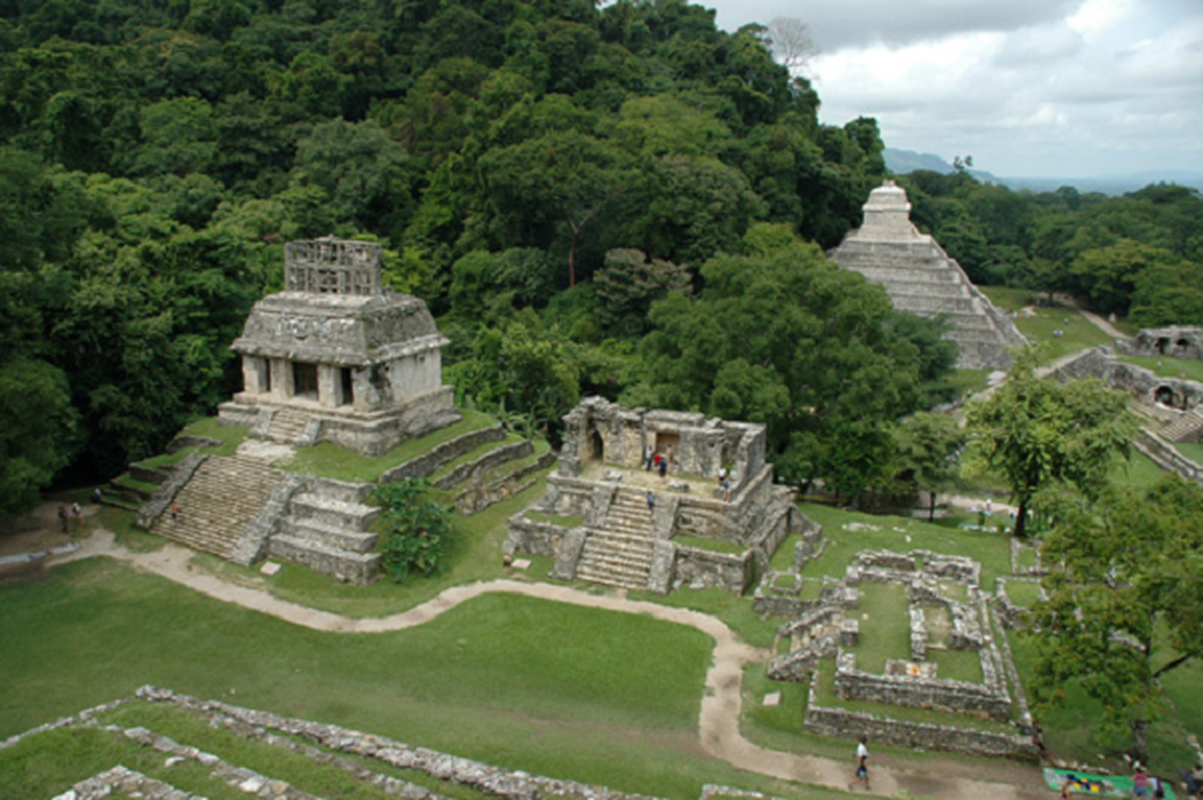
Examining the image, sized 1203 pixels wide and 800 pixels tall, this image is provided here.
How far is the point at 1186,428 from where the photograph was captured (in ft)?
121

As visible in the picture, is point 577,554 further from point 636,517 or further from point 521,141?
point 521,141

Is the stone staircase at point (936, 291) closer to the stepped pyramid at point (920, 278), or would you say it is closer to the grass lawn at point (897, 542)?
the stepped pyramid at point (920, 278)

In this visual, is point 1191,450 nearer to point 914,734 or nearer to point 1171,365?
point 1171,365

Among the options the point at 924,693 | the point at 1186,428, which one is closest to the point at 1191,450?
the point at 1186,428

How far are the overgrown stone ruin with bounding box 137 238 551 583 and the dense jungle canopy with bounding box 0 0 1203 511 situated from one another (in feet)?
9.27

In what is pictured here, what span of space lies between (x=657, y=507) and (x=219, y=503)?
33.7ft

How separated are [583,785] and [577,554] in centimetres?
790

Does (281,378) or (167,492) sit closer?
(167,492)

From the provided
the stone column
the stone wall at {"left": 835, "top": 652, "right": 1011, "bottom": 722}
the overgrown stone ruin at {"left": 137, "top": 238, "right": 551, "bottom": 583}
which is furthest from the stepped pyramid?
the stone wall at {"left": 835, "top": 652, "right": 1011, "bottom": 722}

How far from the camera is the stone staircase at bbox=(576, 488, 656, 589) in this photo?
19.0 metres

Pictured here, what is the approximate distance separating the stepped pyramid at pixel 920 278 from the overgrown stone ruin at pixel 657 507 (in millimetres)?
26599

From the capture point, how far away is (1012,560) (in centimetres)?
2027

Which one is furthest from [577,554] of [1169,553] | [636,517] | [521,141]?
[521,141]

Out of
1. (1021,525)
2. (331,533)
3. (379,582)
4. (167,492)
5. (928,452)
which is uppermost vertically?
(928,452)
